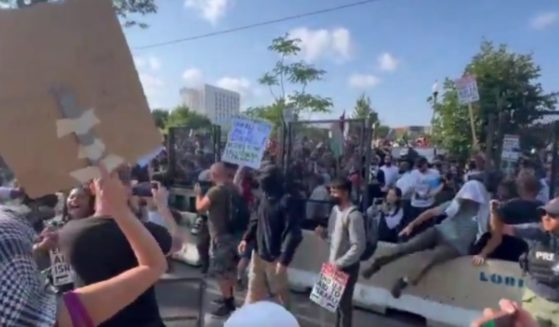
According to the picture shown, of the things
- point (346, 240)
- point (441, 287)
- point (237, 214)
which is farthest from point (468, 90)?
point (346, 240)

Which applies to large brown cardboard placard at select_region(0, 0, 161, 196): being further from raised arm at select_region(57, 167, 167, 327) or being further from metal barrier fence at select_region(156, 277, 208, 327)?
metal barrier fence at select_region(156, 277, 208, 327)

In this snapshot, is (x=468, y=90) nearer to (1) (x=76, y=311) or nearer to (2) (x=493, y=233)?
(2) (x=493, y=233)

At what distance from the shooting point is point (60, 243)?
3002 mm

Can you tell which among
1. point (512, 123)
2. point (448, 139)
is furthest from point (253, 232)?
point (448, 139)

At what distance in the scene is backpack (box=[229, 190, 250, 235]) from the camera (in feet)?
22.7

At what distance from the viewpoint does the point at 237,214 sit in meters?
6.93

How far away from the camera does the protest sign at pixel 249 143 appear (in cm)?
770

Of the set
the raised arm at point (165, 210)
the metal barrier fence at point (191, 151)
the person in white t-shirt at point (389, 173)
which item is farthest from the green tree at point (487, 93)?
the raised arm at point (165, 210)

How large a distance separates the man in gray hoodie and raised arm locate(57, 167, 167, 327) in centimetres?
381

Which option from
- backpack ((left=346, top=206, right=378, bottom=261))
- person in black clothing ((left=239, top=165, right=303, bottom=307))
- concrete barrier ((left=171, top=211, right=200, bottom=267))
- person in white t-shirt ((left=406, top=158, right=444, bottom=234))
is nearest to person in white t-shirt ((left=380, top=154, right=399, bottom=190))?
person in white t-shirt ((left=406, top=158, right=444, bottom=234))

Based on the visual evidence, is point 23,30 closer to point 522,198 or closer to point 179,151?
point 522,198

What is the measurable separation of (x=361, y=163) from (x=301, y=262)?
4.82ft

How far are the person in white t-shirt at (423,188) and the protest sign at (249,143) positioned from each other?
3.26 m

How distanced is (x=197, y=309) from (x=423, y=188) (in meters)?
6.20
